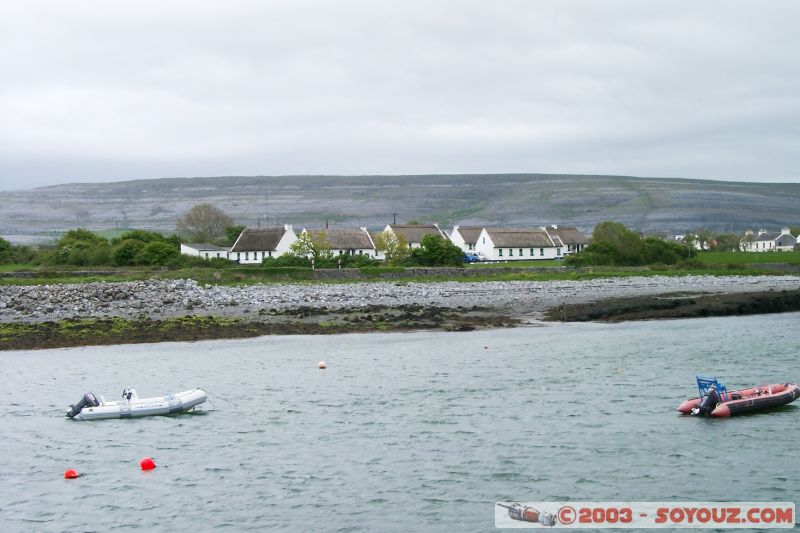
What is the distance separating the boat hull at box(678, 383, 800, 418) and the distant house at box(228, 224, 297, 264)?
Result: 88.8 meters

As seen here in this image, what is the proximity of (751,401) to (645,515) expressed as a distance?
9128mm

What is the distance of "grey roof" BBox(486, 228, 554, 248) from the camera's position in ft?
409

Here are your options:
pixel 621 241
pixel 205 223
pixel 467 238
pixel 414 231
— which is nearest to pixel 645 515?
pixel 621 241

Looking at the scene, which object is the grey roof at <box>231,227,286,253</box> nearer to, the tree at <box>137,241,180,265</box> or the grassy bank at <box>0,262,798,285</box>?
the tree at <box>137,241,180,265</box>

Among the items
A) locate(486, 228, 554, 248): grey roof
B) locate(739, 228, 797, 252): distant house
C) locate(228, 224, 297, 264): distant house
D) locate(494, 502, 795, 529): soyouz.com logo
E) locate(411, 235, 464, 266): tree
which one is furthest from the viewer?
locate(739, 228, 797, 252): distant house

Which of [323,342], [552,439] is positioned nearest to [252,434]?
[552,439]

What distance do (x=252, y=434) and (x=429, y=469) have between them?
5.93m

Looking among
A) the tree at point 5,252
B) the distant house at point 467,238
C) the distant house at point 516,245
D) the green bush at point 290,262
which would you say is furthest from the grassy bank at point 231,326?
the distant house at point 467,238

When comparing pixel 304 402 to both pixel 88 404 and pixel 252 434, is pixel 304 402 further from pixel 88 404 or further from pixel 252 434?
pixel 88 404

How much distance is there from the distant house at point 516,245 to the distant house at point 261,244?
2725 centimetres

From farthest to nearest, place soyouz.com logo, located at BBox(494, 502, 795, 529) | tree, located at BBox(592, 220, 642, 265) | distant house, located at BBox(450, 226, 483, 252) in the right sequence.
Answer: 1. distant house, located at BBox(450, 226, 483, 252)
2. tree, located at BBox(592, 220, 642, 265)
3. soyouz.com logo, located at BBox(494, 502, 795, 529)

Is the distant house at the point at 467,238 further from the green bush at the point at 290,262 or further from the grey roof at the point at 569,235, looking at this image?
the green bush at the point at 290,262

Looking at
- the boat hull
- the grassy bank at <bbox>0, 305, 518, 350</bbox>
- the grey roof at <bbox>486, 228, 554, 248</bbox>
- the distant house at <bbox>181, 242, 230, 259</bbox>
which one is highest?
the grey roof at <bbox>486, 228, 554, 248</bbox>

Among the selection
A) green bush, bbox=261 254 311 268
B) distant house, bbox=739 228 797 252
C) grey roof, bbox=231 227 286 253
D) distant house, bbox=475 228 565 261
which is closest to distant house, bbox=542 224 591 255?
distant house, bbox=475 228 565 261
